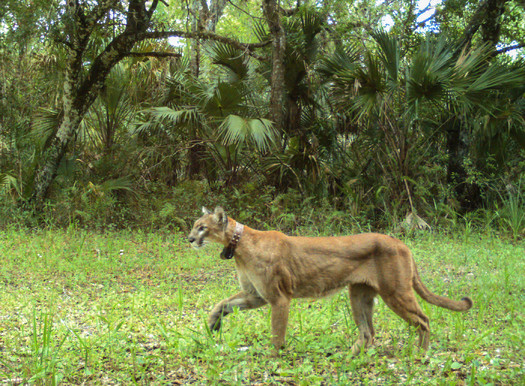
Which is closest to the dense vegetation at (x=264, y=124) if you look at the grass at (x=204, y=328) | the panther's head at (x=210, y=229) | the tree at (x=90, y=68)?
the tree at (x=90, y=68)

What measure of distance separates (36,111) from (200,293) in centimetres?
847

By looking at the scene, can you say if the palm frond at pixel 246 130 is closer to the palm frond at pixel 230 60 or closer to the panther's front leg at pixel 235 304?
the palm frond at pixel 230 60

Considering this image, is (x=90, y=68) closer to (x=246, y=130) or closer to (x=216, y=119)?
(x=216, y=119)

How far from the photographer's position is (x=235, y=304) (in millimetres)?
4672

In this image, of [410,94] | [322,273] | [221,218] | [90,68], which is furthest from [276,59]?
[322,273]

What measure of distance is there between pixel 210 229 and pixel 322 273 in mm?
1043

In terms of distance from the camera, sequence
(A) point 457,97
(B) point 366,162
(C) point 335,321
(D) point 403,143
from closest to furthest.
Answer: (C) point 335,321
(A) point 457,97
(D) point 403,143
(B) point 366,162

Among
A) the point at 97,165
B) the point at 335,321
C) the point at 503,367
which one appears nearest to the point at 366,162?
the point at 97,165

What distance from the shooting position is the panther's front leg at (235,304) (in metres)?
4.69

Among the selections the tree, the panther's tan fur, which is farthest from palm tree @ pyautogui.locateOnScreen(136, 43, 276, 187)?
the panther's tan fur

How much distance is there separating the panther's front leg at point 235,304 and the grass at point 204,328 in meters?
0.16

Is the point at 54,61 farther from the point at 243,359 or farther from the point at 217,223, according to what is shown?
the point at 243,359

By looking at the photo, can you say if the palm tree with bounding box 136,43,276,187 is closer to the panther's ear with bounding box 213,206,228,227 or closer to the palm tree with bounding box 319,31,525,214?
the palm tree with bounding box 319,31,525,214

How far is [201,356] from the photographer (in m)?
4.08
